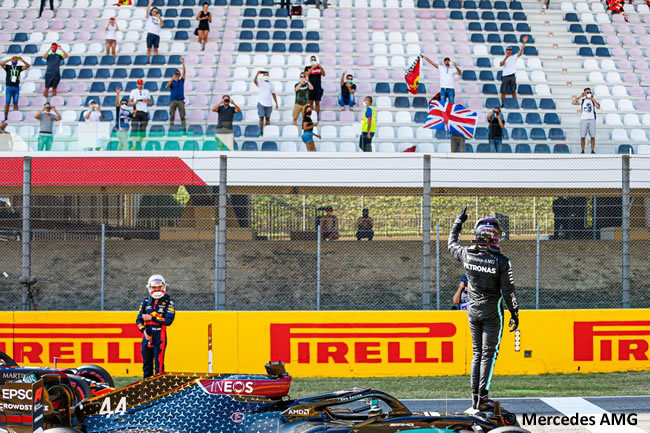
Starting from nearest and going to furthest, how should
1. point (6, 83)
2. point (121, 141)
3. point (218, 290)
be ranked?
point (218, 290) < point (121, 141) < point (6, 83)

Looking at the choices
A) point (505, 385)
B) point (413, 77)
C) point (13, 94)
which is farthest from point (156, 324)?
point (413, 77)

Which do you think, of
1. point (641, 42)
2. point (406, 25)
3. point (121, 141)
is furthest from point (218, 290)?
point (641, 42)

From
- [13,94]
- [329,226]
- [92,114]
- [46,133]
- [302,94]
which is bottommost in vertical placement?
[329,226]

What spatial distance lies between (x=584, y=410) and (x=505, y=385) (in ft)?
6.32

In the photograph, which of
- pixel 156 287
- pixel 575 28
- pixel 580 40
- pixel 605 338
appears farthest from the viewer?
pixel 575 28

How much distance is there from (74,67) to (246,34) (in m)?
4.76

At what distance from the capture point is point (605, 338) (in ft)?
42.1

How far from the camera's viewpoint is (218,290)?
13609 millimetres

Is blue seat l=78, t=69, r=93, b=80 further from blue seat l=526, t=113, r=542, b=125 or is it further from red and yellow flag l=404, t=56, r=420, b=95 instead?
blue seat l=526, t=113, r=542, b=125

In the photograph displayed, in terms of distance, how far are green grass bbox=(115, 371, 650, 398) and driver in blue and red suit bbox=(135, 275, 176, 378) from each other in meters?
1.67

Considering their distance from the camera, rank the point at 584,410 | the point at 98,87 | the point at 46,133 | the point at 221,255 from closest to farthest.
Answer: the point at 584,410
the point at 221,255
the point at 46,133
the point at 98,87

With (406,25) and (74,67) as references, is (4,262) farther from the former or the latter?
(406,25)

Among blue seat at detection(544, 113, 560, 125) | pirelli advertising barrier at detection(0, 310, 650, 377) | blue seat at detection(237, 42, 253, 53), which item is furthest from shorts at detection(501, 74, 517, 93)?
pirelli advertising barrier at detection(0, 310, 650, 377)

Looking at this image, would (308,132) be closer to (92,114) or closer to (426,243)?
(426,243)
